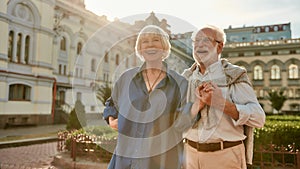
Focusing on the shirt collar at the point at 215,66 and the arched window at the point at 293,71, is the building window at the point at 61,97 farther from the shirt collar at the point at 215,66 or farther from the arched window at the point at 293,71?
the arched window at the point at 293,71

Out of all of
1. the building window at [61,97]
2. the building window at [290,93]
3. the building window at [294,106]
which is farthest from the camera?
the building window at [290,93]

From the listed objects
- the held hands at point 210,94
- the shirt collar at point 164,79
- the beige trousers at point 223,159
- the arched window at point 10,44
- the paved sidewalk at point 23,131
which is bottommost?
the paved sidewalk at point 23,131

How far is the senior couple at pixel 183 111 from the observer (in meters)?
A: 1.81

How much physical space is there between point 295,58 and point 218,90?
41.7 m

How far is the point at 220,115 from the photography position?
1.94m

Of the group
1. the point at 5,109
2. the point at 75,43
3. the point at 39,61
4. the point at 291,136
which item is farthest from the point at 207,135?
the point at 75,43

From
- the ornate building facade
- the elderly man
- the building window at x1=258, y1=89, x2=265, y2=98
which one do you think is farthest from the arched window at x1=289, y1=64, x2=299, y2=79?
the elderly man

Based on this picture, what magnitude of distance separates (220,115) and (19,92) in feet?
61.1

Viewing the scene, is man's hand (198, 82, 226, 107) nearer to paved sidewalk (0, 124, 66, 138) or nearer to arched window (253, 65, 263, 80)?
paved sidewalk (0, 124, 66, 138)

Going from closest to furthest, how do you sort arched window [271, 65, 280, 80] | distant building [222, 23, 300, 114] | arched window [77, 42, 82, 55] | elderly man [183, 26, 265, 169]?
elderly man [183, 26, 265, 169] < arched window [77, 42, 82, 55] < distant building [222, 23, 300, 114] < arched window [271, 65, 280, 80]

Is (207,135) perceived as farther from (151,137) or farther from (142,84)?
(142,84)

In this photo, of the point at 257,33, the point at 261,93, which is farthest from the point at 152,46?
the point at 257,33

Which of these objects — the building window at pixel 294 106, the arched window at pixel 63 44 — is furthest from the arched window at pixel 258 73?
the arched window at pixel 63 44

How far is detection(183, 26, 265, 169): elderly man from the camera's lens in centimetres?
187
